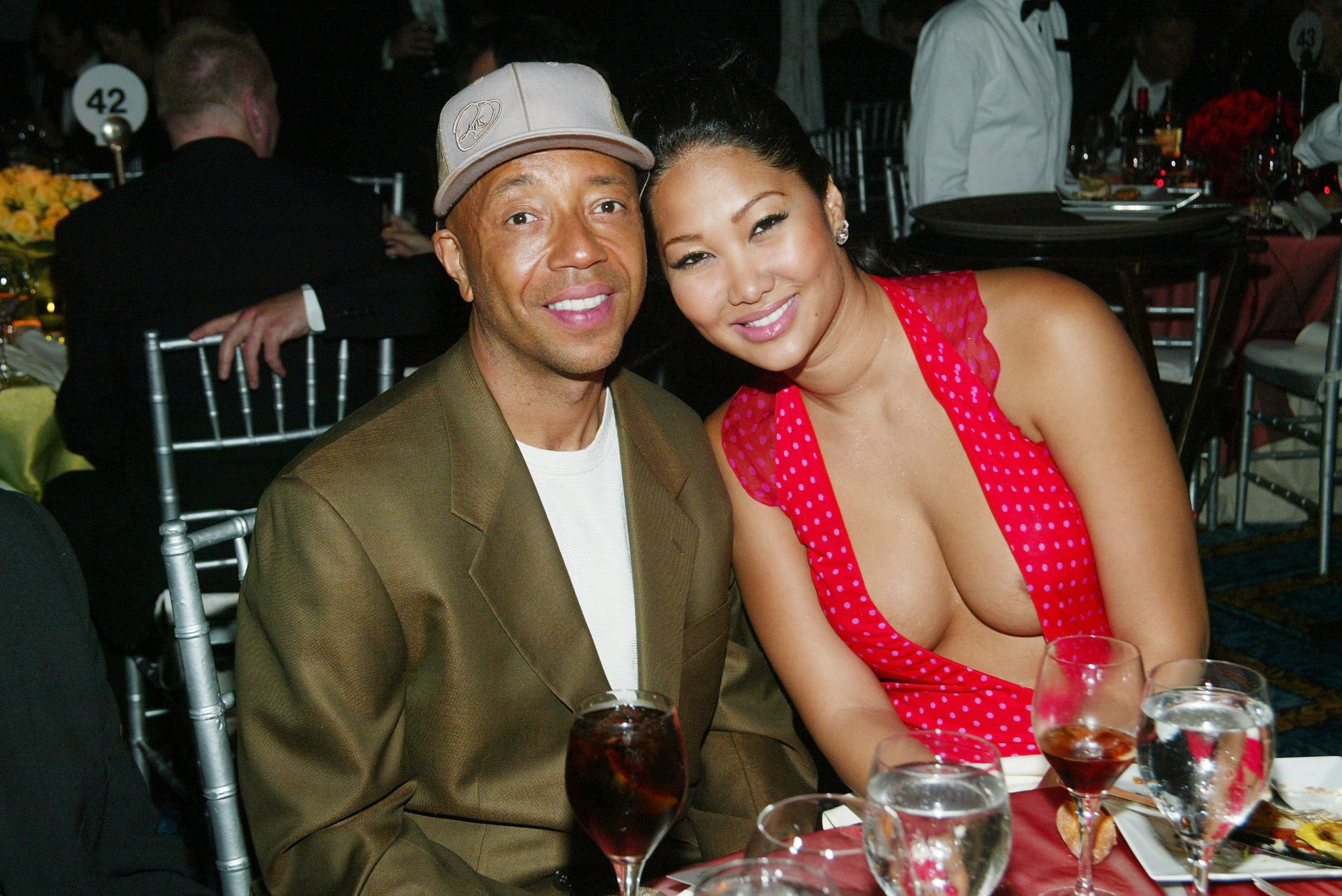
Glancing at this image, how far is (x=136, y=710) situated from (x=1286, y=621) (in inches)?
139

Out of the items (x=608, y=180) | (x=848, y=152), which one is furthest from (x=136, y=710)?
(x=848, y=152)

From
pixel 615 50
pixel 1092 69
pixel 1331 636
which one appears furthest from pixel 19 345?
pixel 1092 69

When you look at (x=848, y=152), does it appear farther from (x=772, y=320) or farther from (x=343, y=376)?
(x=772, y=320)

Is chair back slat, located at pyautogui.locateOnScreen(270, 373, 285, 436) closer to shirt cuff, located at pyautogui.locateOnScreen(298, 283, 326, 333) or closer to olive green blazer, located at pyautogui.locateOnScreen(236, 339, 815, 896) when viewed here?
shirt cuff, located at pyautogui.locateOnScreen(298, 283, 326, 333)

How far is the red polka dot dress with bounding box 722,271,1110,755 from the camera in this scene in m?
1.75

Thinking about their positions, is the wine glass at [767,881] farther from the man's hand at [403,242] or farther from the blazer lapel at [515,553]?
the man's hand at [403,242]

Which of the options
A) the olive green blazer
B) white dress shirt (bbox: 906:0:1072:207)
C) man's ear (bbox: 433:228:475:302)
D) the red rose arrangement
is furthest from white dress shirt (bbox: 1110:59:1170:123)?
the olive green blazer

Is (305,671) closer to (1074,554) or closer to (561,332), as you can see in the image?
(561,332)

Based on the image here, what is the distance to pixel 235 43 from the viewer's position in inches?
124

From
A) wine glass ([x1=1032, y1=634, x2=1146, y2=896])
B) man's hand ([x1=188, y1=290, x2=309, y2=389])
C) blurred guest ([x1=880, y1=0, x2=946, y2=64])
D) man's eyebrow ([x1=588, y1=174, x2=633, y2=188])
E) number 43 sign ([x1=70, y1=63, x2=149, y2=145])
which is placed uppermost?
blurred guest ([x1=880, y1=0, x2=946, y2=64])

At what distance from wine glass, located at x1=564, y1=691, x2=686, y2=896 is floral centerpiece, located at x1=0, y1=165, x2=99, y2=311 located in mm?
2839

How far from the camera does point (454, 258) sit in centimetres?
173

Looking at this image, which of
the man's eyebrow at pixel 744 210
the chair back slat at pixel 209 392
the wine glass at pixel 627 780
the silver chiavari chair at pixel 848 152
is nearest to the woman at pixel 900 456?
the man's eyebrow at pixel 744 210

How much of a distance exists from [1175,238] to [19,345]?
3.31 m
